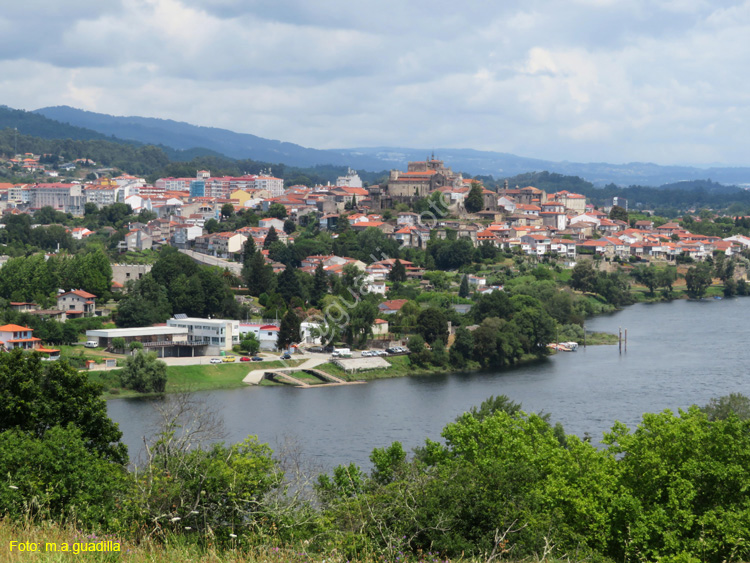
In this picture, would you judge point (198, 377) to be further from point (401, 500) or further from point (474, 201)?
point (474, 201)

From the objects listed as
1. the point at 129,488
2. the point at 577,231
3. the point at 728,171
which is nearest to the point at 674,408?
the point at 129,488

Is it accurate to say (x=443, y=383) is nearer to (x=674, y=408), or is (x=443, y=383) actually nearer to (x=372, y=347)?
(x=372, y=347)

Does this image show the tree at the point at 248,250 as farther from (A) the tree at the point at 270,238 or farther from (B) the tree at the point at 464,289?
(B) the tree at the point at 464,289

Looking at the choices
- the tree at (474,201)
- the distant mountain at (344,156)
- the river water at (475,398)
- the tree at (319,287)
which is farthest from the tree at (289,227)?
the distant mountain at (344,156)

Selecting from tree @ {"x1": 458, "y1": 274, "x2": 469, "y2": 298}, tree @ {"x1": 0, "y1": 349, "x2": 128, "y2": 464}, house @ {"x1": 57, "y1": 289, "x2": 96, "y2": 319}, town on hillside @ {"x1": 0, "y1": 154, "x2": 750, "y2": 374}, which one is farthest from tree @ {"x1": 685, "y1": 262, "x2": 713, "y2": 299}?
tree @ {"x1": 0, "y1": 349, "x2": 128, "y2": 464}

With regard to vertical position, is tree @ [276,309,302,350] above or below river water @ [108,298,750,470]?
above

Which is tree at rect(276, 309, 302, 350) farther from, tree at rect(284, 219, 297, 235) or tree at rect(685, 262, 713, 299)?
tree at rect(685, 262, 713, 299)
